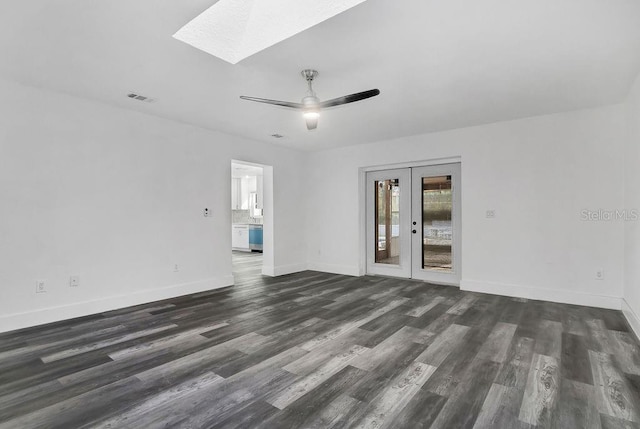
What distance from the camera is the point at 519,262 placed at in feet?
16.4

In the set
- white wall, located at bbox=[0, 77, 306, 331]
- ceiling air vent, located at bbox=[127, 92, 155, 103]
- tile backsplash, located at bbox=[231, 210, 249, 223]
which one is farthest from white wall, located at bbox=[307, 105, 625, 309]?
tile backsplash, located at bbox=[231, 210, 249, 223]

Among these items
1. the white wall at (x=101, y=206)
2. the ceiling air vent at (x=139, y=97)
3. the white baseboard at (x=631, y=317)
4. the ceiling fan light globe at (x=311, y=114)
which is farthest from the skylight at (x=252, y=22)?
the white baseboard at (x=631, y=317)

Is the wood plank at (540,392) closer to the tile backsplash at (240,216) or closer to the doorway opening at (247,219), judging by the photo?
the doorway opening at (247,219)

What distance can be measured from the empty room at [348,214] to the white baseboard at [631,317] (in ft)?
0.20

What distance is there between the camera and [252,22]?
8.61ft

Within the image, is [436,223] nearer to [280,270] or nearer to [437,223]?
[437,223]

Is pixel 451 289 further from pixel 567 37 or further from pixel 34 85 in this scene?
pixel 34 85

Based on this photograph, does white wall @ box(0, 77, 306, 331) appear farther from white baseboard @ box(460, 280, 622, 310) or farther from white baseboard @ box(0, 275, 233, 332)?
white baseboard @ box(460, 280, 622, 310)

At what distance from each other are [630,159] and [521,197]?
1.33 metres

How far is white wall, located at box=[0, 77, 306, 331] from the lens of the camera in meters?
3.66

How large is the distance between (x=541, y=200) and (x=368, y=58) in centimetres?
360

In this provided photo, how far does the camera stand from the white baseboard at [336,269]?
680 centimetres

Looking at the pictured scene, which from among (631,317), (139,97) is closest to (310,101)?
(139,97)

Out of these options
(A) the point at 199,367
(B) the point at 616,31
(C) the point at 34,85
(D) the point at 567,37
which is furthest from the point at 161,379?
(B) the point at 616,31
